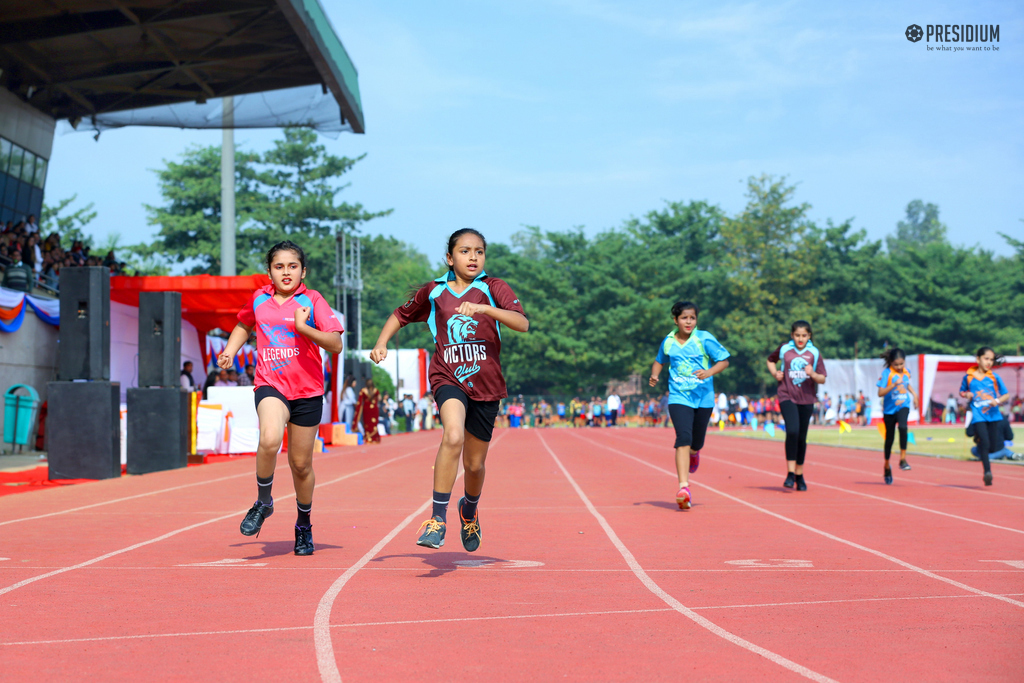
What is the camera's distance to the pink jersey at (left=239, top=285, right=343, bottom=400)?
21.6 ft

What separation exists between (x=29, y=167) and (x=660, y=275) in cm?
4546

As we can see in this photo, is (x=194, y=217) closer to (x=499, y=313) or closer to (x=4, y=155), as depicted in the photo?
(x=4, y=155)

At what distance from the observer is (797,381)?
11.8 metres

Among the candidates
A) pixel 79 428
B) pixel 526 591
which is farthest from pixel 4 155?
pixel 526 591

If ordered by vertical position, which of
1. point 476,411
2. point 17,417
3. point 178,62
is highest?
point 178,62

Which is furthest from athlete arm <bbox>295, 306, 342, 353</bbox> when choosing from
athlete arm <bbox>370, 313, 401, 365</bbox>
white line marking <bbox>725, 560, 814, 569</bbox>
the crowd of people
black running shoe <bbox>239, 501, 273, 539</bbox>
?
the crowd of people

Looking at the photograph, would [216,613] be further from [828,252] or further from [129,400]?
[828,252]

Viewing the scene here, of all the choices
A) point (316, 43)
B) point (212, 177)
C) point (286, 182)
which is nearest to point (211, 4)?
point (316, 43)

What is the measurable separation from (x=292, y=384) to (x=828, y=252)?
72.6 m

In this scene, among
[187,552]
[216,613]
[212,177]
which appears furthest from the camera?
[212,177]

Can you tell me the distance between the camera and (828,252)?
7438 cm

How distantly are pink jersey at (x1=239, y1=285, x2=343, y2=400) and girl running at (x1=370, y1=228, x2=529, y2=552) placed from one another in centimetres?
70

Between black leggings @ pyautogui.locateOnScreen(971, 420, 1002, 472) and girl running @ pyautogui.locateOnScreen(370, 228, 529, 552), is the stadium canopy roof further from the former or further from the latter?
girl running @ pyautogui.locateOnScreen(370, 228, 529, 552)

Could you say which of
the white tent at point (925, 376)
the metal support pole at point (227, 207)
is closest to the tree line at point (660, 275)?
the white tent at point (925, 376)
